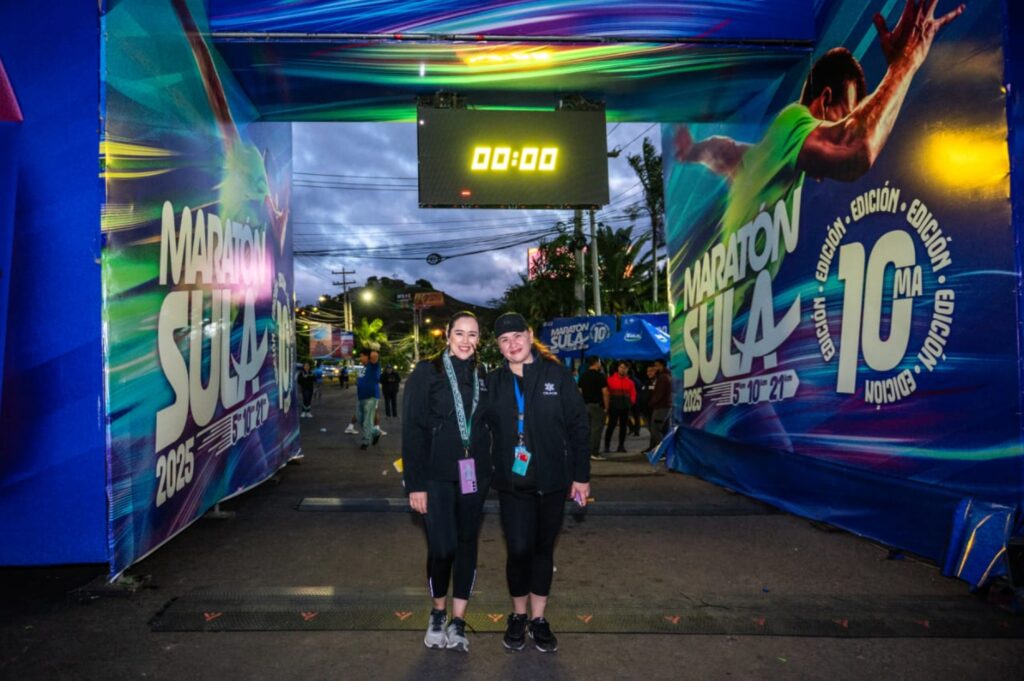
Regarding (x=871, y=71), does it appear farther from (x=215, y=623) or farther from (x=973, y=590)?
(x=215, y=623)

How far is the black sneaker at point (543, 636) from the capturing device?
385cm

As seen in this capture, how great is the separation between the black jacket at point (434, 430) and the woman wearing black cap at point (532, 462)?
0.14m

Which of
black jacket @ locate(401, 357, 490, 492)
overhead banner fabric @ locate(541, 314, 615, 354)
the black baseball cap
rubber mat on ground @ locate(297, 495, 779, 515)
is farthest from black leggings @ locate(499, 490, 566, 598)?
overhead banner fabric @ locate(541, 314, 615, 354)

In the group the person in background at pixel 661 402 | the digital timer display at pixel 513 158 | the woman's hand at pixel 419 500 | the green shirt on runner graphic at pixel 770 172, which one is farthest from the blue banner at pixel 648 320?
the woman's hand at pixel 419 500

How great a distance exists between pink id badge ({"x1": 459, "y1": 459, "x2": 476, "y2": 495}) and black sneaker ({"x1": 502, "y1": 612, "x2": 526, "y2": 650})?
78 cm

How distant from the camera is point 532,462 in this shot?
3797 millimetres

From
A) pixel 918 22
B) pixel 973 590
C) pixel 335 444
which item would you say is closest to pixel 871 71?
pixel 918 22

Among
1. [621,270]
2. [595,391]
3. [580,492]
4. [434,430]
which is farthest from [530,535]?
[621,270]

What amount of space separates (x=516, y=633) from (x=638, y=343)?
1284 cm

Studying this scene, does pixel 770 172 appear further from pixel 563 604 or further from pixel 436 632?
pixel 436 632

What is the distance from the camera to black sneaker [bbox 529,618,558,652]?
385 centimetres

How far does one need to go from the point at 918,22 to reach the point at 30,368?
23.0 ft

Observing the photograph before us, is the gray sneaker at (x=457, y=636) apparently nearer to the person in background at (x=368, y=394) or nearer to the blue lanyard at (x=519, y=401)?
the blue lanyard at (x=519, y=401)

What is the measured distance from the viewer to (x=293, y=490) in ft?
28.7
